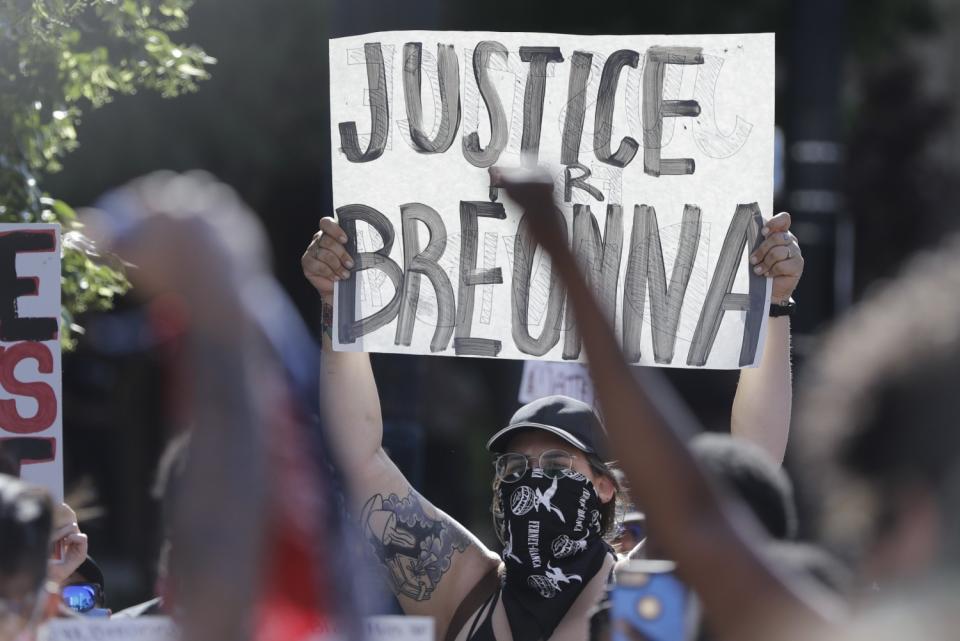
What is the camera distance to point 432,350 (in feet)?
11.8

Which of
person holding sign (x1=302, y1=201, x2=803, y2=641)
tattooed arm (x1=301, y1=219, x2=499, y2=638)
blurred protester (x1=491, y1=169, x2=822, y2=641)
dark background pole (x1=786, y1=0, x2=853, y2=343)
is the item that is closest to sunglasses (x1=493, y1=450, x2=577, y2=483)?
person holding sign (x1=302, y1=201, x2=803, y2=641)

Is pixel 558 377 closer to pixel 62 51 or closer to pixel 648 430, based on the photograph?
pixel 62 51

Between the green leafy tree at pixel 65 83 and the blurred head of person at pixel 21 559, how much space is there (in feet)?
6.20

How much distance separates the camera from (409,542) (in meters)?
3.27

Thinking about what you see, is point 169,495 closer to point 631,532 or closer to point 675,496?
point 675,496

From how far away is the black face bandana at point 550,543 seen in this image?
316 cm

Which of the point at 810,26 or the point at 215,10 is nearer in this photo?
the point at 810,26

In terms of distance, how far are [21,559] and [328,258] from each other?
57.9 inches

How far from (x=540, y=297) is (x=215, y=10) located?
16.2ft

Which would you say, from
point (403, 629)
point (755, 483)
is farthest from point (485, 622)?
point (755, 483)

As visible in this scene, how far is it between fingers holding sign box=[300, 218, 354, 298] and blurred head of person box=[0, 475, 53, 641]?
1396 mm

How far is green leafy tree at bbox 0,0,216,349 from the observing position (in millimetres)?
3969

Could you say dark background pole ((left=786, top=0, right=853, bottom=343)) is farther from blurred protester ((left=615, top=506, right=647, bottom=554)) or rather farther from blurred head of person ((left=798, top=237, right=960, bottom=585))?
blurred head of person ((left=798, top=237, right=960, bottom=585))

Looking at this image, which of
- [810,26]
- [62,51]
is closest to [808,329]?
[810,26]
